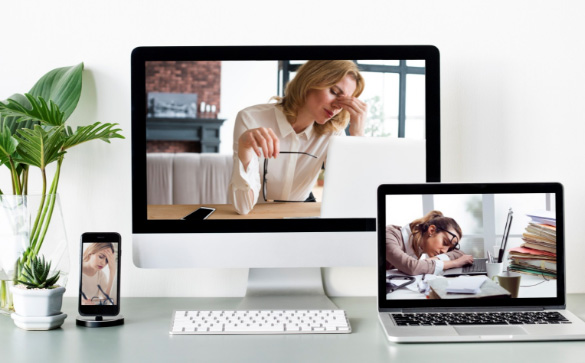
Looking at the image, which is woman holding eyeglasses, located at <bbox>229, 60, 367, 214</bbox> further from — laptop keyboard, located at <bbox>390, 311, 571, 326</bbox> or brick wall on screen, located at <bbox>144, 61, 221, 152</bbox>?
laptop keyboard, located at <bbox>390, 311, 571, 326</bbox>

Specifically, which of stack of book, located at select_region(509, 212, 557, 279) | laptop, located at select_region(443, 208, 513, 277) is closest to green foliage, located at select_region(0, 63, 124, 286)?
laptop, located at select_region(443, 208, 513, 277)

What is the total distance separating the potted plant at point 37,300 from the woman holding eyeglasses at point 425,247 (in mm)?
692

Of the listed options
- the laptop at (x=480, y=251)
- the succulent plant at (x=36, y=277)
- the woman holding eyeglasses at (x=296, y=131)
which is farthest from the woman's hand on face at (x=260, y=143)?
the succulent plant at (x=36, y=277)

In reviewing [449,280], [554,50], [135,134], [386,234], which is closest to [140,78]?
[135,134]

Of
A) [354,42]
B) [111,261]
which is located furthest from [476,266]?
[111,261]

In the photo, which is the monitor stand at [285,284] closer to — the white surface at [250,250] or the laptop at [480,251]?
the white surface at [250,250]

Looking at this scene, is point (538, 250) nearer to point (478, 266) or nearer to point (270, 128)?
point (478, 266)

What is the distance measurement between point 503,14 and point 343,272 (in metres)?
0.79

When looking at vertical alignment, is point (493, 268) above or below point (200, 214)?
below

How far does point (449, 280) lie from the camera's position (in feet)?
4.51

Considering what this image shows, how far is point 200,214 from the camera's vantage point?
148cm

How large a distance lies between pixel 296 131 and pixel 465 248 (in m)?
0.46

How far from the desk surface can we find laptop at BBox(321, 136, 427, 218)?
0.28 meters

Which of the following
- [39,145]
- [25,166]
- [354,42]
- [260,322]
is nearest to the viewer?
[260,322]
